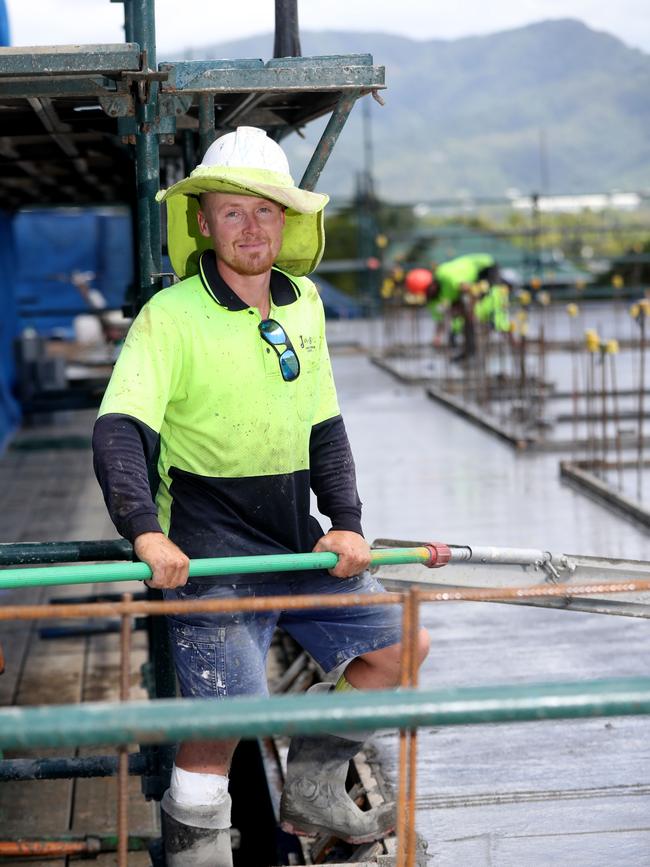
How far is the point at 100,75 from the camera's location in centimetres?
394

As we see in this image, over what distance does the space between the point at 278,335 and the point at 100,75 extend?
0.94m

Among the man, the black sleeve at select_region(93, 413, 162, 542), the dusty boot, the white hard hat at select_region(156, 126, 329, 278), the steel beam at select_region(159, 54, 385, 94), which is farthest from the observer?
the dusty boot

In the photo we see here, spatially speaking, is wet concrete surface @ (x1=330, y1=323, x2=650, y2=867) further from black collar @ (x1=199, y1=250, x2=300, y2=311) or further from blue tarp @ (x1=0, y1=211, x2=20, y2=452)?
blue tarp @ (x1=0, y1=211, x2=20, y2=452)

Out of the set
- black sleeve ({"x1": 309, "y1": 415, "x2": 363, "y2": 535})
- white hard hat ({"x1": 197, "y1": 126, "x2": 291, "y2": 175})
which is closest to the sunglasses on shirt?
black sleeve ({"x1": 309, "y1": 415, "x2": 363, "y2": 535})

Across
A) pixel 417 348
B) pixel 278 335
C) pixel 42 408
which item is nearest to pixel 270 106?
pixel 278 335

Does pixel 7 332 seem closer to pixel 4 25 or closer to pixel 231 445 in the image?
pixel 4 25

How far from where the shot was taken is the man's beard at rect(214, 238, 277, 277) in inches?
144

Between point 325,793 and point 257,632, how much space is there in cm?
68

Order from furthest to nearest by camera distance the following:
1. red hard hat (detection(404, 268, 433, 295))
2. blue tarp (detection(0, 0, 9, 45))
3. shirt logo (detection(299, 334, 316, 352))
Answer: red hard hat (detection(404, 268, 433, 295)), blue tarp (detection(0, 0, 9, 45)), shirt logo (detection(299, 334, 316, 352))

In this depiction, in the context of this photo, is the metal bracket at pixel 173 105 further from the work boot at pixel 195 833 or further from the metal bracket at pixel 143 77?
the work boot at pixel 195 833

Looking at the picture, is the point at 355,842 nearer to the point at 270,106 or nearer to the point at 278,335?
the point at 278,335

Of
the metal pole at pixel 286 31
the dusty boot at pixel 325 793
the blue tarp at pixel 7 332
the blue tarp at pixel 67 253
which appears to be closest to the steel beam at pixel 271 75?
the metal pole at pixel 286 31

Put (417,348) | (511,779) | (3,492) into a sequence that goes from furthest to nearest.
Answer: (417,348)
(3,492)
(511,779)

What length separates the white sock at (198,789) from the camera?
3.56m
